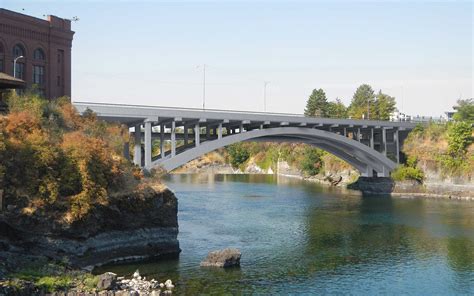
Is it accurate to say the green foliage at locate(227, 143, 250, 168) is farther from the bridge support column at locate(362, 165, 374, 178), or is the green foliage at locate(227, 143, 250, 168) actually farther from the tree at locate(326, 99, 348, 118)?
the bridge support column at locate(362, 165, 374, 178)

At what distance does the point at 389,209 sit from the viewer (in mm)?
61812

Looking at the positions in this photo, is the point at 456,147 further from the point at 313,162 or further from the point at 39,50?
the point at 39,50

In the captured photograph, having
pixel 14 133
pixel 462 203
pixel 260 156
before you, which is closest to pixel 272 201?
pixel 462 203

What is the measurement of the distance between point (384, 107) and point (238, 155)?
5163 centimetres

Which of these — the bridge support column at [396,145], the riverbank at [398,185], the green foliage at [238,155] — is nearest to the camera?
the riverbank at [398,185]

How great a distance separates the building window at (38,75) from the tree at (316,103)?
75.0m

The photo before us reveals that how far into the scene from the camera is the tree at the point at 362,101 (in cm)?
10906

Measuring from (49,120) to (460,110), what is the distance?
6169cm

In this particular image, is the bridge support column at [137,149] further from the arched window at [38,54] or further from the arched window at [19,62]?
the arched window at [19,62]

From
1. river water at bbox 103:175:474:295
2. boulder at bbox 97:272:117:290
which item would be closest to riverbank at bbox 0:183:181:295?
boulder at bbox 97:272:117:290

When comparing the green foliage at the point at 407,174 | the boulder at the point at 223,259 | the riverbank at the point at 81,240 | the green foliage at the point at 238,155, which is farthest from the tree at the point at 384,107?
the boulder at the point at 223,259

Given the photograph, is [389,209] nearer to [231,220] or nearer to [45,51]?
[231,220]

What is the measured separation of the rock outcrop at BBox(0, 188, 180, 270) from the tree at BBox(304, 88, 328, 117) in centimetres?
8304

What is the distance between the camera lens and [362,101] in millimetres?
116000
